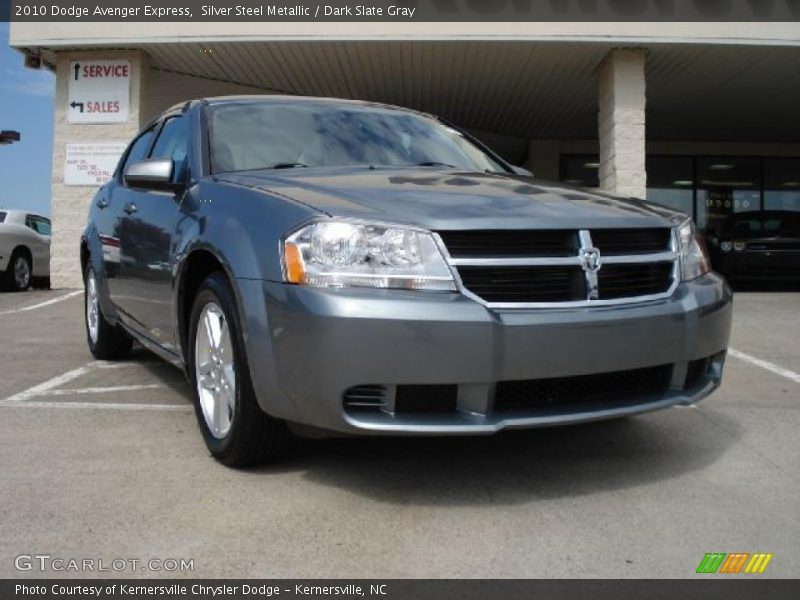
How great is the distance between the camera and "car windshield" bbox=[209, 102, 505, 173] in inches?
148

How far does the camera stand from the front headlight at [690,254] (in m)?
3.17

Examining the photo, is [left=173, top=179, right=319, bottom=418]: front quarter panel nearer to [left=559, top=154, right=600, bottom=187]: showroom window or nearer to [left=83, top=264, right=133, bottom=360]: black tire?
[left=83, top=264, right=133, bottom=360]: black tire

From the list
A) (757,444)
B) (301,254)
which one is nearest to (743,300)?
(757,444)

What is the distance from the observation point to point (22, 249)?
43.1ft

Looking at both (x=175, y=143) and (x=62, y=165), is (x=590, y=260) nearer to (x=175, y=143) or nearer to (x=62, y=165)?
(x=175, y=143)

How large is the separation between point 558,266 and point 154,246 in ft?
6.94

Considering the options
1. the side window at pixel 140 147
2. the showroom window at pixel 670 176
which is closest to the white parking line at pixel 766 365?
the side window at pixel 140 147

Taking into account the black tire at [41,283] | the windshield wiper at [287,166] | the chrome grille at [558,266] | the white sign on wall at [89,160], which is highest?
the white sign on wall at [89,160]

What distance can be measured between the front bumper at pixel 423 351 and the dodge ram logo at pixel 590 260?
0.15 metres

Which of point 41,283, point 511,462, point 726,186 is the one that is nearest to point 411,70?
point 41,283

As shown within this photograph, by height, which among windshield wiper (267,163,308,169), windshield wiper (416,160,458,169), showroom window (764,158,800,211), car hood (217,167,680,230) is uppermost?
showroom window (764,158,800,211)

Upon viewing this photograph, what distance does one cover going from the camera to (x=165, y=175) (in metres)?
3.57

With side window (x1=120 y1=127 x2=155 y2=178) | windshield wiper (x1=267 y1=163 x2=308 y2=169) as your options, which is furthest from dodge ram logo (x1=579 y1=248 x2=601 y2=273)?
side window (x1=120 y1=127 x2=155 y2=178)

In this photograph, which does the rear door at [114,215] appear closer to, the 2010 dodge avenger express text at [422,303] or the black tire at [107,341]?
the black tire at [107,341]
